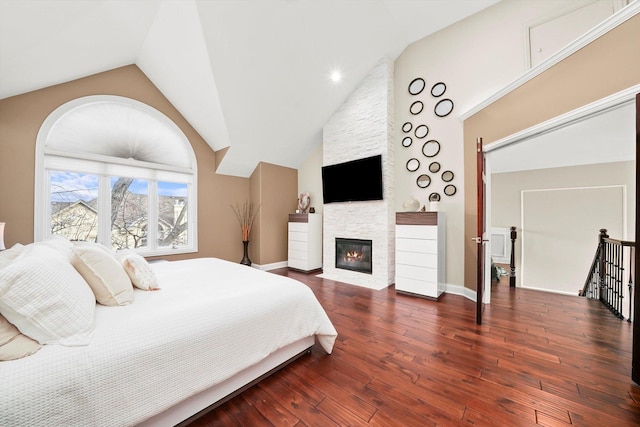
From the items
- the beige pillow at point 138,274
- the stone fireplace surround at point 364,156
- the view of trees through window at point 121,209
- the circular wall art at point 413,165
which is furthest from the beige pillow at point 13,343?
the circular wall art at point 413,165

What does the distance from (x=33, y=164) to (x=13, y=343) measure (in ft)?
10.6

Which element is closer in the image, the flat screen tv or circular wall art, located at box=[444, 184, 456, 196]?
circular wall art, located at box=[444, 184, 456, 196]

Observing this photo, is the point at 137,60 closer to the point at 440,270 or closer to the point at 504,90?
the point at 504,90

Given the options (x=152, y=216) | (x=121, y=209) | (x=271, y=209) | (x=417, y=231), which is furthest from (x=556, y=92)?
(x=121, y=209)

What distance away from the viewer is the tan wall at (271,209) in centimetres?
484

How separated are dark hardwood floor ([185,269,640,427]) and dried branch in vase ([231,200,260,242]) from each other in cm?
298

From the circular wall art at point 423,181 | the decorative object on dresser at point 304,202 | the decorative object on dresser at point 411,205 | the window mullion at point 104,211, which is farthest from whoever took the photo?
the decorative object on dresser at point 304,202

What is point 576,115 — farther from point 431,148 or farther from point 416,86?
point 416,86

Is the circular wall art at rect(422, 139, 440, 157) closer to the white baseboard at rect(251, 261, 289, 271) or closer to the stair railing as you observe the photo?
the stair railing

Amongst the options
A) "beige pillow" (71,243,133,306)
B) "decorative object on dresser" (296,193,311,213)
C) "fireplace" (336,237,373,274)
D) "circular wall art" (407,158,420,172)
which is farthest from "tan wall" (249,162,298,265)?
"beige pillow" (71,243,133,306)

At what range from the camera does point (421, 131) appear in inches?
145

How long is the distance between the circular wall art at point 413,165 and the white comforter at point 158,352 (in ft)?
9.27

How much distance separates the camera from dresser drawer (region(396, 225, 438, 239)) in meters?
3.11

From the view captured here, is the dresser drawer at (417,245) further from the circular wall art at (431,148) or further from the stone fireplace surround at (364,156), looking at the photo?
the circular wall art at (431,148)
